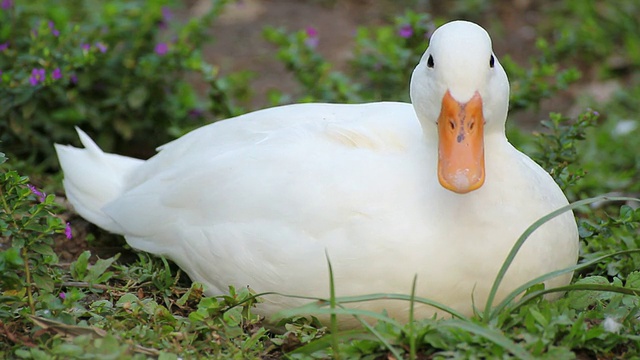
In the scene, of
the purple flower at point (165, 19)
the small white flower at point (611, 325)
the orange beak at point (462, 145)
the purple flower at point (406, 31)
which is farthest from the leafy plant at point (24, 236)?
the purple flower at point (406, 31)

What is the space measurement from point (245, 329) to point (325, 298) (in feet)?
1.04

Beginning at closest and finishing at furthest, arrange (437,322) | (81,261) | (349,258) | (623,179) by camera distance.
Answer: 1. (437,322)
2. (349,258)
3. (81,261)
4. (623,179)

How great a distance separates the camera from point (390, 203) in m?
2.91

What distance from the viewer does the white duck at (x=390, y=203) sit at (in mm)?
2768

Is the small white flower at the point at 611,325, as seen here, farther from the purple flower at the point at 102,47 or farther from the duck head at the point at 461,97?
the purple flower at the point at 102,47

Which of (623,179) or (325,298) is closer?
(325,298)

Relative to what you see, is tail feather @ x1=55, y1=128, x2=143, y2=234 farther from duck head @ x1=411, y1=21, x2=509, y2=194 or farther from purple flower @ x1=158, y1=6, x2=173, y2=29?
duck head @ x1=411, y1=21, x2=509, y2=194

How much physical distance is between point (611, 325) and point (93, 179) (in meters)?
2.11

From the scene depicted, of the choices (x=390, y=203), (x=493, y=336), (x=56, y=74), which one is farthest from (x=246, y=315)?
(x=56, y=74)

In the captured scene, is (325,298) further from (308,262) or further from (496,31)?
(496,31)

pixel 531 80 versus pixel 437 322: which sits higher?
pixel 531 80

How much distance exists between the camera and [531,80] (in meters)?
4.56

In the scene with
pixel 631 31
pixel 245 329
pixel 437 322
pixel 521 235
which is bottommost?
pixel 245 329

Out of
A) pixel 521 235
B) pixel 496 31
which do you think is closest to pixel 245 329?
pixel 521 235
